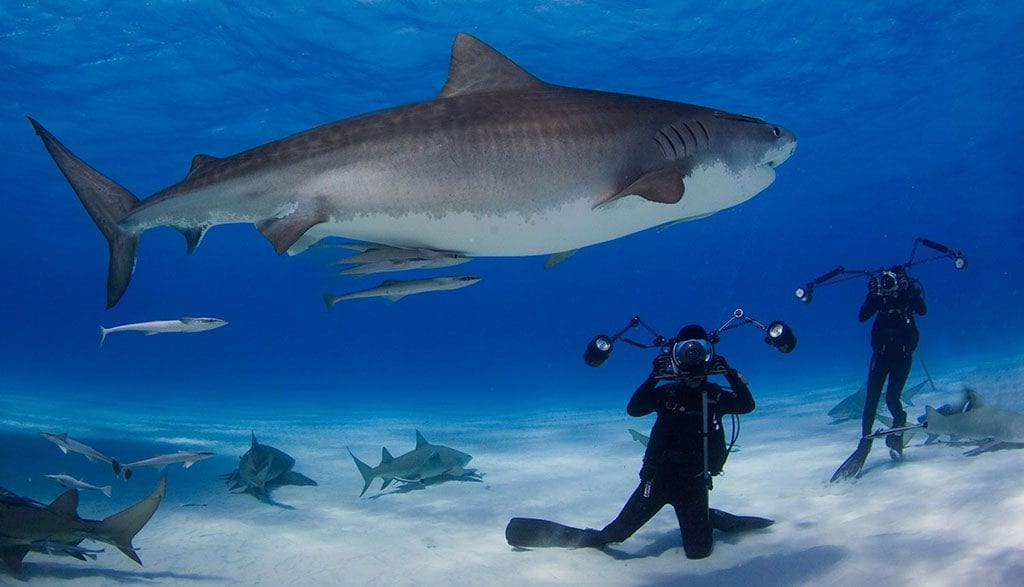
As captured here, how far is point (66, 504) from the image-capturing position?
14.6 ft

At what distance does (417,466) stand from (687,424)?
4338mm

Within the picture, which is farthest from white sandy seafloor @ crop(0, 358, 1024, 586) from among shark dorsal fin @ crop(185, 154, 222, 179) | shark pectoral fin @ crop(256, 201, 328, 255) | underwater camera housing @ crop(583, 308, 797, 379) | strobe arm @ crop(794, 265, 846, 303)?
shark dorsal fin @ crop(185, 154, 222, 179)

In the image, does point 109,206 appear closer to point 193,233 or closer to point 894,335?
point 193,233

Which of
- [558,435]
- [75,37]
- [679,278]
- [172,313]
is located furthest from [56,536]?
[172,313]

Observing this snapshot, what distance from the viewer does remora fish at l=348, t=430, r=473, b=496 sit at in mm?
7855

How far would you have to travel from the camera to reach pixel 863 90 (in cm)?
2642

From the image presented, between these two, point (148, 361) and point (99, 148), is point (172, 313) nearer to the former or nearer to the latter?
point (148, 361)

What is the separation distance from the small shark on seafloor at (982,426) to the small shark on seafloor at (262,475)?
8.01m

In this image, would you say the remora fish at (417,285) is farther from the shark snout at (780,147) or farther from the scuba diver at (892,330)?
the scuba diver at (892,330)

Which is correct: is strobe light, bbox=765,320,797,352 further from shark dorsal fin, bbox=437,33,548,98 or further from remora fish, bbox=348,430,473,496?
remora fish, bbox=348,430,473,496

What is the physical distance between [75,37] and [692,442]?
22059mm

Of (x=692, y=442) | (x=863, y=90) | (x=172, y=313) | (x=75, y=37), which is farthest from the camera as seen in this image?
(x=172, y=313)

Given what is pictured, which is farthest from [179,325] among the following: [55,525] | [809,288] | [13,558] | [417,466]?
[809,288]

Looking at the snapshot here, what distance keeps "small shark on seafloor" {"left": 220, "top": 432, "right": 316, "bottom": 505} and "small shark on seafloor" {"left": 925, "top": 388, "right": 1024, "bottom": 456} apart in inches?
315
